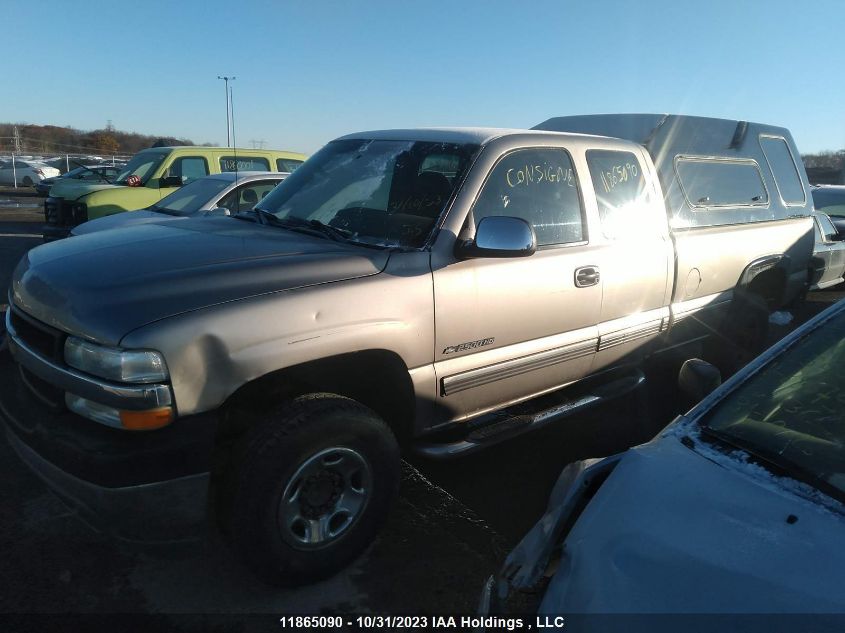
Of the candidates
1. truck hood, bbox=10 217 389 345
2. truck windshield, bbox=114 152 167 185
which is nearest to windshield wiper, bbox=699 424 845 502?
truck hood, bbox=10 217 389 345

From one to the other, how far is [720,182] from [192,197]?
226 inches

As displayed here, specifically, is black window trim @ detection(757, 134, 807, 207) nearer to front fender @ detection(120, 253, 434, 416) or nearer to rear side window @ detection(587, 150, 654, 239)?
rear side window @ detection(587, 150, 654, 239)

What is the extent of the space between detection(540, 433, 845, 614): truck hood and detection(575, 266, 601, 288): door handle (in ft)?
5.74

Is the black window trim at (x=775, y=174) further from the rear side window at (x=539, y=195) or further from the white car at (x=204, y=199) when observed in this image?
the white car at (x=204, y=199)

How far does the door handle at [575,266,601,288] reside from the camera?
3553mm

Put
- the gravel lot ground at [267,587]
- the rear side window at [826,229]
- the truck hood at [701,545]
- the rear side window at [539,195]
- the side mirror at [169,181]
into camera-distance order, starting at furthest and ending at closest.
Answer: the side mirror at [169,181] < the rear side window at [826,229] < the rear side window at [539,195] < the gravel lot ground at [267,587] < the truck hood at [701,545]

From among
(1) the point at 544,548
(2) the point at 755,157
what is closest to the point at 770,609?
(1) the point at 544,548

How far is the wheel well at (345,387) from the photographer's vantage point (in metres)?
2.60

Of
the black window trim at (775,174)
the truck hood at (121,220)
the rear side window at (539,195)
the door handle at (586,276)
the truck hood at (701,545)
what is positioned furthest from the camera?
the truck hood at (121,220)

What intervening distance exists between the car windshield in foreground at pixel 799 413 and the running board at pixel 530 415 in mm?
1298

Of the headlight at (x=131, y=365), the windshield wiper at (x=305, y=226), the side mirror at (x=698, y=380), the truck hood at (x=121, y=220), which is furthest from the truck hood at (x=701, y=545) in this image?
the truck hood at (x=121, y=220)

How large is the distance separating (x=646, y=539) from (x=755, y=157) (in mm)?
4893

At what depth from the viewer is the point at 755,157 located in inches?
215

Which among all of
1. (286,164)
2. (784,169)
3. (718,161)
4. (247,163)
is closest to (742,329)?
(718,161)
